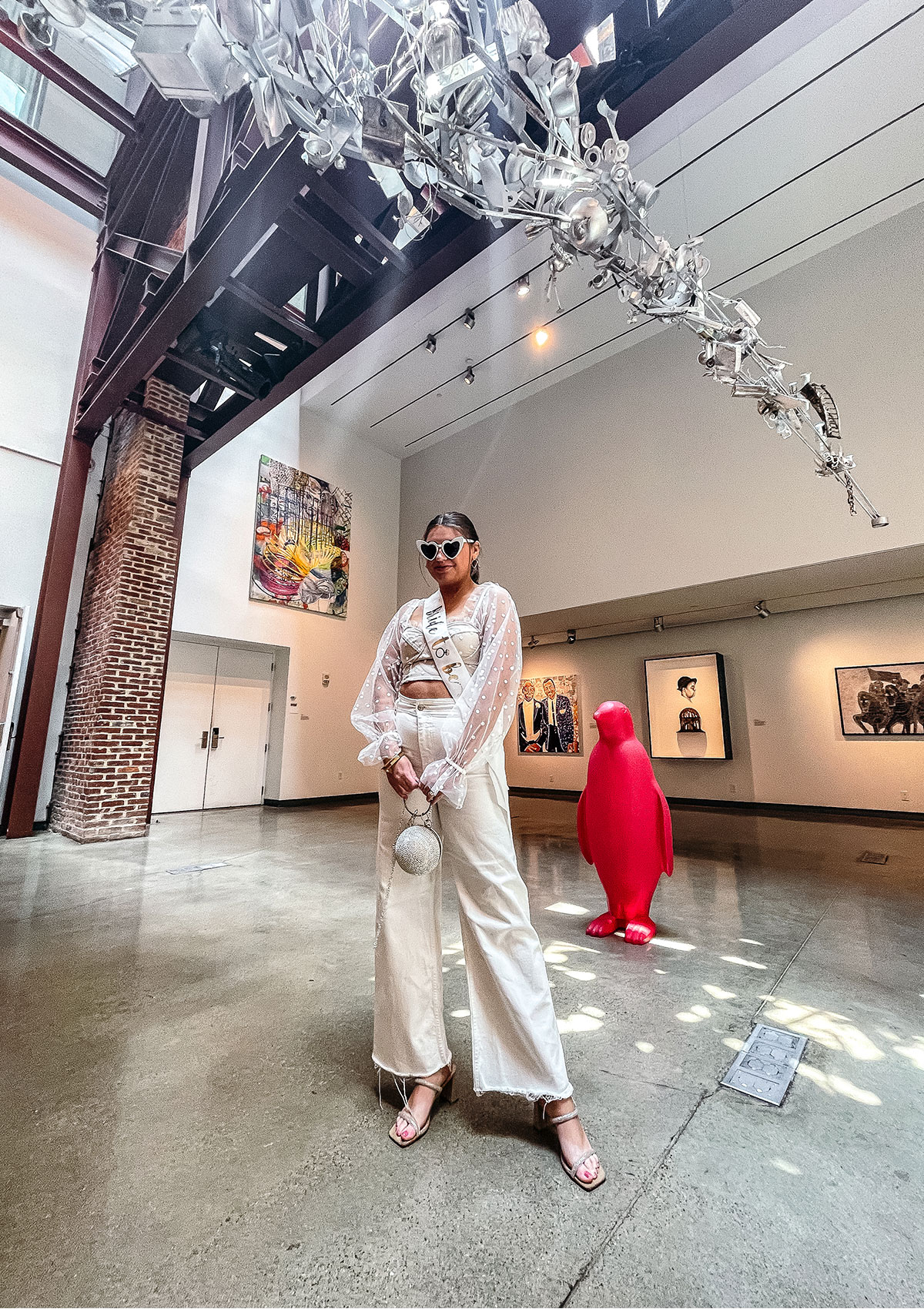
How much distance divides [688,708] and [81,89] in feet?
32.4

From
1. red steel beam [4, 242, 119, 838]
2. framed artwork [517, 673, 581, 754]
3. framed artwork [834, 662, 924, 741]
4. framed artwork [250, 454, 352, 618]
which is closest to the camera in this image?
red steel beam [4, 242, 119, 838]

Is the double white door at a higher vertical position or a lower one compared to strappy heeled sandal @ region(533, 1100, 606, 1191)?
higher

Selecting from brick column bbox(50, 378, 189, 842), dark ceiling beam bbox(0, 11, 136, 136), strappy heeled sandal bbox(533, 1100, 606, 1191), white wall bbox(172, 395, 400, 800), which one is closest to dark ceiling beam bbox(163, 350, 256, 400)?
brick column bbox(50, 378, 189, 842)

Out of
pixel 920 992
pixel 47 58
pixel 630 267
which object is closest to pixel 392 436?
pixel 47 58

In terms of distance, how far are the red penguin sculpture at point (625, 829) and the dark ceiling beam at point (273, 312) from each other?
382cm

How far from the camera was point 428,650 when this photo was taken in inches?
54.7

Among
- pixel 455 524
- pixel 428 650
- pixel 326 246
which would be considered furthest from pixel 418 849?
pixel 326 246

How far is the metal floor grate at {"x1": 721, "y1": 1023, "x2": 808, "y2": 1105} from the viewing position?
4.76 feet

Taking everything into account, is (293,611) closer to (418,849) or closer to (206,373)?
(206,373)

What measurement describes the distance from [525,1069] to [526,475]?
8017 millimetres

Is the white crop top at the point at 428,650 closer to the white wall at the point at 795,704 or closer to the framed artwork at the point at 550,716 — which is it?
the white wall at the point at 795,704

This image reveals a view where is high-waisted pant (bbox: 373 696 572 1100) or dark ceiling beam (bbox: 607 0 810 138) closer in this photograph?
high-waisted pant (bbox: 373 696 572 1100)

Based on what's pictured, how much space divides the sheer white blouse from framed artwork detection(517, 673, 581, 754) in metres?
8.36

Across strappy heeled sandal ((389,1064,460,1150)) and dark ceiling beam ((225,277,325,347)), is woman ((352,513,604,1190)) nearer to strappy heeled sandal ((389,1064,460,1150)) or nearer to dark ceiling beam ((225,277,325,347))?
strappy heeled sandal ((389,1064,460,1150))
